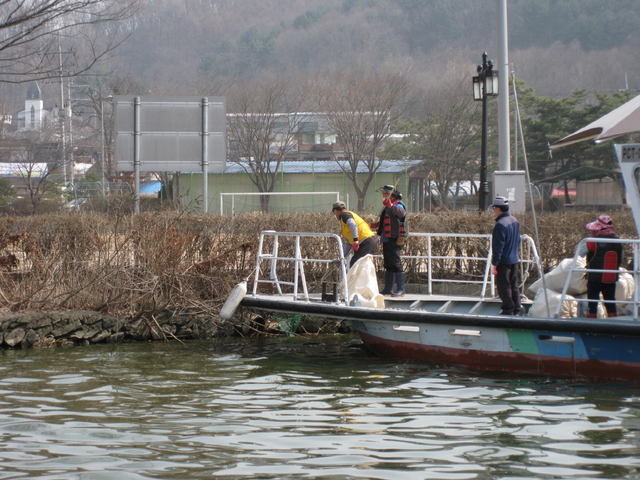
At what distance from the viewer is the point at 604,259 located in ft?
30.0

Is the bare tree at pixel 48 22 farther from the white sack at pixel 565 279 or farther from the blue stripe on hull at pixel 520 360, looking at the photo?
the white sack at pixel 565 279

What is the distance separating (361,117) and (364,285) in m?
35.6

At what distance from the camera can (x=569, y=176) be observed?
4447cm

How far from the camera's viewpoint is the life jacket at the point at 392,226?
11469 millimetres

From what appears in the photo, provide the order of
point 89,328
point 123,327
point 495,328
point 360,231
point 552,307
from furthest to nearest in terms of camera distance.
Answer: point 123,327 → point 89,328 → point 360,231 → point 552,307 → point 495,328

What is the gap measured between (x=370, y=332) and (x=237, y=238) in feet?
11.4

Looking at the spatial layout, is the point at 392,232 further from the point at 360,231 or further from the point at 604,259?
the point at 604,259

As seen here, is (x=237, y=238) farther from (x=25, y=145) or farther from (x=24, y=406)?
(x=25, y=145)

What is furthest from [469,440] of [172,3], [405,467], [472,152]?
[172,3]

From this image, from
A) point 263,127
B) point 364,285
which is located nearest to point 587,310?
point 364,285

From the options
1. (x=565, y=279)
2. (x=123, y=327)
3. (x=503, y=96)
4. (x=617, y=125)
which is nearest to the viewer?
(x=617, y=125)

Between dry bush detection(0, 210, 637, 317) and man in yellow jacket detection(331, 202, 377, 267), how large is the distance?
28.1 inches

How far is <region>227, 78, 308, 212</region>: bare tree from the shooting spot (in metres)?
46.6

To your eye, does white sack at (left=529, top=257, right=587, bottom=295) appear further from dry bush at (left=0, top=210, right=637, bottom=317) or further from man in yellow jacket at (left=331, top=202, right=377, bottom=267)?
man in yellow jacket at (left=331, top=202, right=377, bottom=267)
